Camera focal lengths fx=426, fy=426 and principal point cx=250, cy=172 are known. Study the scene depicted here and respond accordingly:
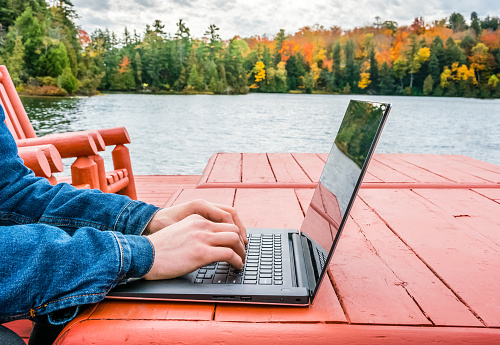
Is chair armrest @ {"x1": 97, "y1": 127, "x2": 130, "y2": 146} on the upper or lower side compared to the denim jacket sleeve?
lower

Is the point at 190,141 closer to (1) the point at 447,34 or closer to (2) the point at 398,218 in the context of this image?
(2) the point at 398,218

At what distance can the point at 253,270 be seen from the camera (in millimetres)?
571

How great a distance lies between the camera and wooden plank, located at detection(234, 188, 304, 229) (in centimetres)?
86

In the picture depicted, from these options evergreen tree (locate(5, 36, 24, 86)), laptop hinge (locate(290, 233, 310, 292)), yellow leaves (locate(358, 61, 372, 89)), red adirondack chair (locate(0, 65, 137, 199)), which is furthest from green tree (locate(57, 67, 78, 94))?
laptop hinge (locate(290, 233, 310, 292))

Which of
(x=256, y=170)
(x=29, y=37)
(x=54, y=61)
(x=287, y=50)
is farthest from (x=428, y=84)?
(x=256, y=170)

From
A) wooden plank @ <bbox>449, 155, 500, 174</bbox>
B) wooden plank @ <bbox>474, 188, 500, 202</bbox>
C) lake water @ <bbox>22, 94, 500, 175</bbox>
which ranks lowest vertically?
lake water @ <bbox>22, 94, 500, 175</bbox>

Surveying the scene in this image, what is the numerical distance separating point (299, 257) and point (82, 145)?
1.47 m

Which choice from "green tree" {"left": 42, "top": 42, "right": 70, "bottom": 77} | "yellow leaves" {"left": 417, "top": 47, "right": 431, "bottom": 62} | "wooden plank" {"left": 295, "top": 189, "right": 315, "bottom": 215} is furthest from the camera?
"yellow leaves" {"left": 417, "top": 47, "right": 431, "bottom": 62}

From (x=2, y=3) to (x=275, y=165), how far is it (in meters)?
19.9

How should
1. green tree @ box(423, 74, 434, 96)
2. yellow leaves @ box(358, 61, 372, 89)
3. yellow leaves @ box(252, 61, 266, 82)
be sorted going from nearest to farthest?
yellow leaves @ box(358, 61, 372, 89) < green tree @ box(423, 74, 434, 96) < yellow leaves @ box(252, 61, 266, 82)

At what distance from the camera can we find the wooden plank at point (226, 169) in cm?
141

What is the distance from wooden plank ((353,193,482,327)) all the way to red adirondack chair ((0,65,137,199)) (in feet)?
3.77

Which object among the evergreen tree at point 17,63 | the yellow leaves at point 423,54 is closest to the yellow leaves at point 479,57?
the yellow leaves at point 423,54

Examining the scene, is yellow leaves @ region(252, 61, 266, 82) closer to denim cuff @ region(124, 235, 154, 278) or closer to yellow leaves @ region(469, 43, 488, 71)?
yellow leaves @ region(469, 43, 488, 71)
